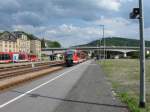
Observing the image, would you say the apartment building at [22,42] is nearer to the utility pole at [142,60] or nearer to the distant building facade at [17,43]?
the distant building facade at [17,43]

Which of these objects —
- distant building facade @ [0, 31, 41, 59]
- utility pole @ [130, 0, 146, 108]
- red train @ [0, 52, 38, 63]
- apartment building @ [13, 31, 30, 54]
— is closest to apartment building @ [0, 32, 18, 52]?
distant building facade @ [0, 31, 41, 59]

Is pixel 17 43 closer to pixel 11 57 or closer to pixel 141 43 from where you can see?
pixel 11 57

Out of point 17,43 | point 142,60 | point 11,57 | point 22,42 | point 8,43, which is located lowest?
point 11,57

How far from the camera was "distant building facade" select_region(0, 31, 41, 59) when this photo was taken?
15406 centimetres

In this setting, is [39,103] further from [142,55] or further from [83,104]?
[142,55]

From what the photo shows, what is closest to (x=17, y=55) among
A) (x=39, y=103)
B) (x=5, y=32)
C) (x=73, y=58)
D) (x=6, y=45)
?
(x=73, y=58)

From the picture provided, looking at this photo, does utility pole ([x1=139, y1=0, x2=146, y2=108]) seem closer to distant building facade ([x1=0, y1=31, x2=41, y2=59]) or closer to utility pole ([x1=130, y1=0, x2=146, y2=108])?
utility pole ([x1=130, y1=0, x2=146, y2=108])

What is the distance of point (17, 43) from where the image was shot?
559 ft

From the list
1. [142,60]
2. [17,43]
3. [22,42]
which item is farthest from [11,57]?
[142,60]

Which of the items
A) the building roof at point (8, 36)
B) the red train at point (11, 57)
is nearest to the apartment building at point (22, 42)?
the building roof at point (8, 36)

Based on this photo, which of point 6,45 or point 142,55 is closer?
point 142,55

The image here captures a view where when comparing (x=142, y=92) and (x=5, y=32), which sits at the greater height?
(x=5, y=32)

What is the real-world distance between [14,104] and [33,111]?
2.03m

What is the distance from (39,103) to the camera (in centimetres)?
1366
